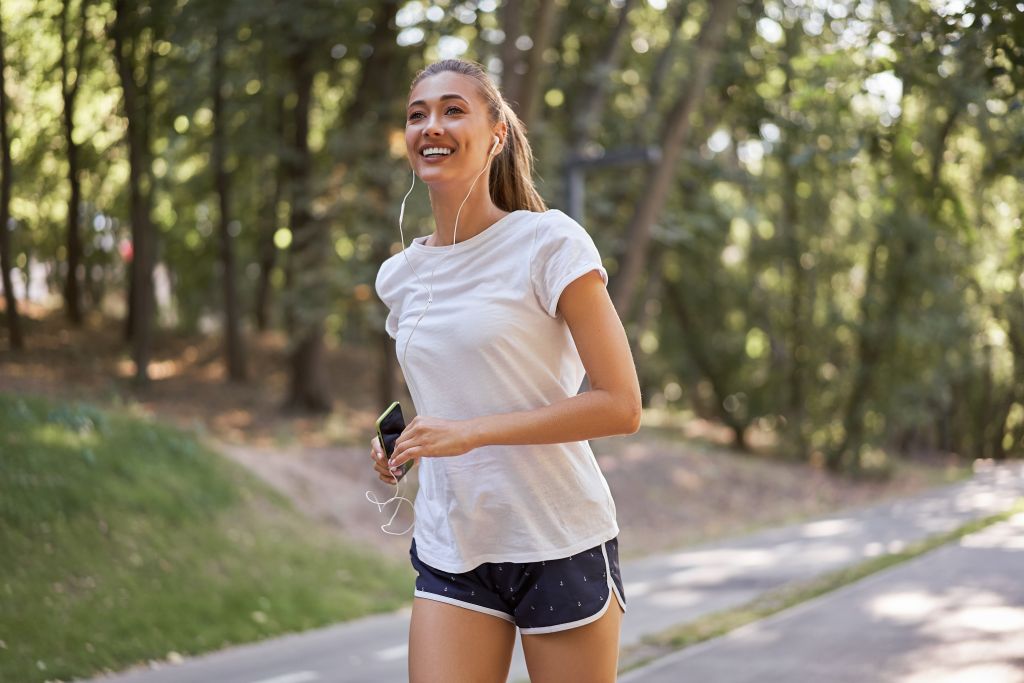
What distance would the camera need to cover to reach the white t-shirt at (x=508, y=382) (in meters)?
2.67

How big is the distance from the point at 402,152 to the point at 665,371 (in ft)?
51.1

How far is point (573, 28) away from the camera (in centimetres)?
1941

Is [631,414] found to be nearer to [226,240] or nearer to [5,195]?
[5,195]

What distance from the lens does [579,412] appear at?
253cm

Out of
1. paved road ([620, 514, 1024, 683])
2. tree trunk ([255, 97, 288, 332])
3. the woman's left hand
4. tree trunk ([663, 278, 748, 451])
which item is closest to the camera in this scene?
the woman's left hand

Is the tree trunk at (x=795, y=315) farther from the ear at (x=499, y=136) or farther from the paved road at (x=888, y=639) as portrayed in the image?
Answer: the ear at (x=499, y=136)

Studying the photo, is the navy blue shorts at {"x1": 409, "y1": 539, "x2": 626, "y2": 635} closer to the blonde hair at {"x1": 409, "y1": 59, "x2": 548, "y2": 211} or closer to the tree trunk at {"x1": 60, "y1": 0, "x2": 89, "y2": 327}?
the blonde hair at {"x1": 409, "y1": 59, "x2": 548, "y2": 211}

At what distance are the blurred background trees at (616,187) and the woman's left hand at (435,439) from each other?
445 cm

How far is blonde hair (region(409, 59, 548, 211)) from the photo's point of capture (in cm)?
286

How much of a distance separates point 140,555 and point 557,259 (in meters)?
7.78

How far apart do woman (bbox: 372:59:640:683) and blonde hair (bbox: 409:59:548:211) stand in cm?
1

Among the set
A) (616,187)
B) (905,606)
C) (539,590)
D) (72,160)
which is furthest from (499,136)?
(72,160)

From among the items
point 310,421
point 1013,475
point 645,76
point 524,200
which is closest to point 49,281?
point 310,421

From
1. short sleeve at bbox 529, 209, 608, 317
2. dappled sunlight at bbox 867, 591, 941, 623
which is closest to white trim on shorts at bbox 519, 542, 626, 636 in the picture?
short sleeve at bbox 529, 209, 608, 317
